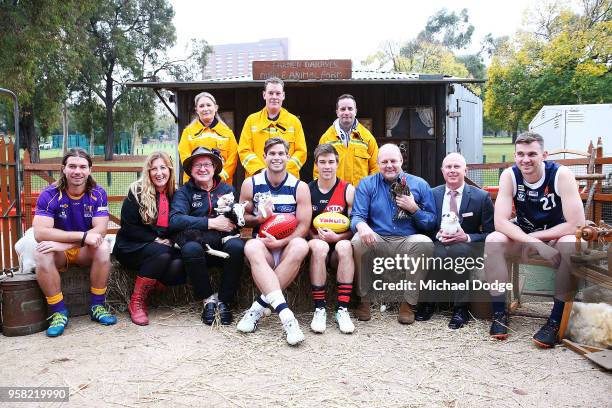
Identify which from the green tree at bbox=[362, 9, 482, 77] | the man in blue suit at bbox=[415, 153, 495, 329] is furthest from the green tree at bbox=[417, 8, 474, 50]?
the man in blue suit at bbox=[415, 153, 495, 329]

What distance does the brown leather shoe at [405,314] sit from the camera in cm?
412

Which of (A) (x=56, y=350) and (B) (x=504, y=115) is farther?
(B) (x=504, y=115)

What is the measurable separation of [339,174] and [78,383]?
10.7ft

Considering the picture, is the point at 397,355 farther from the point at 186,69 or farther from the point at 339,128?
the point at 186,69

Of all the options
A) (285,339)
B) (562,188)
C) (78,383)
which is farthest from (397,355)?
(78,383)

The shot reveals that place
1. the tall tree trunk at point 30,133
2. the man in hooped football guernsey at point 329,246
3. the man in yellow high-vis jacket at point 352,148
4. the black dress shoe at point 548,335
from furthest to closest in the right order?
1. the tall tree trunk at point 30,133
2. the man in yellow high-vis jacket at point 352,148
3. the man in hooped football guernsey at point 329,246
4. the black dress shoe at point 548,335

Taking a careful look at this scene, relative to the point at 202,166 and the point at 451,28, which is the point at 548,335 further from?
the point at 451,28

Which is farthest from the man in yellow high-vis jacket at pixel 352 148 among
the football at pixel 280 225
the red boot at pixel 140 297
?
the red boot at pixel 140 297

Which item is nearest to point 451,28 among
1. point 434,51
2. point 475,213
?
point 434,51

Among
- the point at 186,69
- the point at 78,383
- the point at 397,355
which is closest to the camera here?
the point at 78,383

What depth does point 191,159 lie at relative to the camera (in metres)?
4.30

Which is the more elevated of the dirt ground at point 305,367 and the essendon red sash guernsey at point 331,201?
the essendon red sash guernsey at point 331,201

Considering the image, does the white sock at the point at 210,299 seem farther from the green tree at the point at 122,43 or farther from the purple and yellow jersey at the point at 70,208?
the green tree at the point at 122,43

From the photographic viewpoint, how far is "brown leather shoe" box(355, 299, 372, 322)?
421cm
